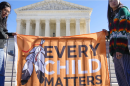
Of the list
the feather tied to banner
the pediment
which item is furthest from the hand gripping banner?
the pediment

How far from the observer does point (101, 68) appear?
3.40m

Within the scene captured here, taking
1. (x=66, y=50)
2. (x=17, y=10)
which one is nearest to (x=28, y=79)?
(x=66, y=50)

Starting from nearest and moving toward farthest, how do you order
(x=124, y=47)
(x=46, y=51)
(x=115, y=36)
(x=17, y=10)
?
(x=124, y=47) < (x=115, y=36) < (x=46, y=51) < (x=17, y=10)

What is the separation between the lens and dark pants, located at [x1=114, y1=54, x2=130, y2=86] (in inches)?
98.3

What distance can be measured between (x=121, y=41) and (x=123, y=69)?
2.02 ft

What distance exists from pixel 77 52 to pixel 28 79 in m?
1.57

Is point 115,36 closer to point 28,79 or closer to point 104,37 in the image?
point 104,37

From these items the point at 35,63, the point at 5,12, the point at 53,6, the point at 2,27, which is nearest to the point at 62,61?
the point at 35,63

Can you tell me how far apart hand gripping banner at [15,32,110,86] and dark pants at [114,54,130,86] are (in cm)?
65

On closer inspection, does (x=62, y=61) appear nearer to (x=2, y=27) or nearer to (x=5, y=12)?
(x=2, y=27)

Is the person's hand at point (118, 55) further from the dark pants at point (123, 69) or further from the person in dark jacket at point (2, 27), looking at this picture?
the person in dark jacket at point (2, 27)

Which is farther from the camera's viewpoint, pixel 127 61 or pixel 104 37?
pixel 104 37

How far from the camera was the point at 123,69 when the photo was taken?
8.56 feet

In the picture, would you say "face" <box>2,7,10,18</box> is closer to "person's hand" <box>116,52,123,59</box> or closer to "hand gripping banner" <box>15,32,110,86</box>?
"hand gripping banner" <box>15,32,110,86</box>
